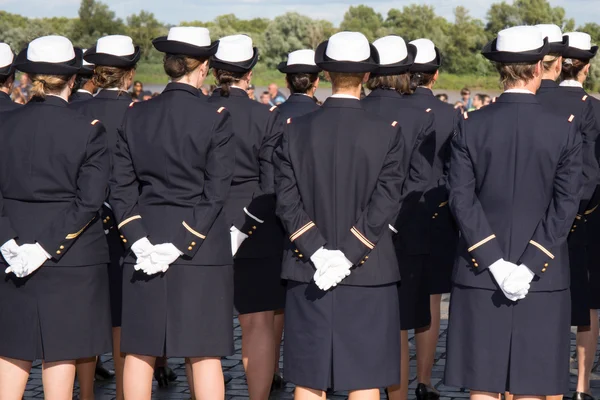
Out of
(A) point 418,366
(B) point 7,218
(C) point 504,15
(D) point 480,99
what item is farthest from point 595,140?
(C) point 504,15

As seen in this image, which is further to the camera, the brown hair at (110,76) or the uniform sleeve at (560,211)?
the brown hair at (110,76)

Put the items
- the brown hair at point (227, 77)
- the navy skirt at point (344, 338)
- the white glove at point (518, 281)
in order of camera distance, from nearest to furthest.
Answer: the white glove at point (518, 281)
the navy skirt at point (344, 338)
the brown hair at point (227, 77)

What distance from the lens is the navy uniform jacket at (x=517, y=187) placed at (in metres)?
4.57

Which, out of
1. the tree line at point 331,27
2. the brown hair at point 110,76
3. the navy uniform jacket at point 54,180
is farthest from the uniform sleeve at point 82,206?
the tree line at point 331,27

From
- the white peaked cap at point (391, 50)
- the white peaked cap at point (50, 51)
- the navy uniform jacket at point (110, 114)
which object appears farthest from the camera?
the navy uniform jacket at point (110, 114)

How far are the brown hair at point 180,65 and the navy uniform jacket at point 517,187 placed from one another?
4.59ft

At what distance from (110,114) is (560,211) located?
2.75 m

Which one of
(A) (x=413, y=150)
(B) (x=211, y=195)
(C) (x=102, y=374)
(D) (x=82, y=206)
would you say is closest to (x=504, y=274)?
(A) (x=413, y=150)

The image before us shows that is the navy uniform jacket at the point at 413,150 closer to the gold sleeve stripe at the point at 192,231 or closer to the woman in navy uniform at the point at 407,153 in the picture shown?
the woman in navy uniform at the point at 407,153

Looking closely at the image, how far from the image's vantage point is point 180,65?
510 cm

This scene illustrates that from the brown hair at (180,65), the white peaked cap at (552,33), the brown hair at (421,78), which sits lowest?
the brown hair at (421,78)

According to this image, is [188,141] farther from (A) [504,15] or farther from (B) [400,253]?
(A) [504,15]

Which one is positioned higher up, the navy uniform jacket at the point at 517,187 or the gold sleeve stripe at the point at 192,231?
the navy uniform jacket at the point at 517,187

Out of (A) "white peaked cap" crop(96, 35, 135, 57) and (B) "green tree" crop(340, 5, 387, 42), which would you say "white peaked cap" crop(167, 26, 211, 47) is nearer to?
(A) "white peaked cap" crop(96, 35, 135, 57)
